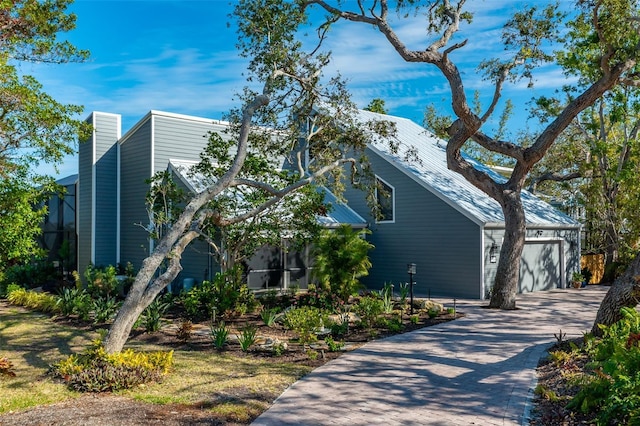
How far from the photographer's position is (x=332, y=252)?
14398 millimetres

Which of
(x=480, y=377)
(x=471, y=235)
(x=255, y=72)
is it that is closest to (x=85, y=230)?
(x=255, y=72)

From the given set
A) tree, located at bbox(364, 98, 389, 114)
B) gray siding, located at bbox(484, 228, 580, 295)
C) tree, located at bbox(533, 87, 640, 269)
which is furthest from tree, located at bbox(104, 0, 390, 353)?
Answer: tree, located at bbox(364, 98, 389, 114)

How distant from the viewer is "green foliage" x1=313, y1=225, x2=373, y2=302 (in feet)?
46.8

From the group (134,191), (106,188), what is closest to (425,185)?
(134,191)

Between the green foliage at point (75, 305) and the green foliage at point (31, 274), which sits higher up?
the green foliage at point (31, 274)

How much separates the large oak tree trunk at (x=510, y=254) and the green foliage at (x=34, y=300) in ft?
41.0

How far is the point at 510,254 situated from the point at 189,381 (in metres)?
10.7

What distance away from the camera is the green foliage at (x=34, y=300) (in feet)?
50.8

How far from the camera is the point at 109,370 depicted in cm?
765

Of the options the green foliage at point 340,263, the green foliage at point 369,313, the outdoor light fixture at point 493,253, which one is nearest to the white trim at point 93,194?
the green foliage at point 340,263

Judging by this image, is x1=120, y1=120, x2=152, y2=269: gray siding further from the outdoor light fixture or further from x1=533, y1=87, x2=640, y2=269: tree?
x1=533, y1=87, x2=640, y2=269: tree

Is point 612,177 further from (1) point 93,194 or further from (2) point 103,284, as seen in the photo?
(1) point 93,194

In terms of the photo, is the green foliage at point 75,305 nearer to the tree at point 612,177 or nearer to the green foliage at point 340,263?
the green foliage at point 340,263

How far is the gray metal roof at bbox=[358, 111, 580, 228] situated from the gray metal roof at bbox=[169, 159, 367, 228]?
266 cm
